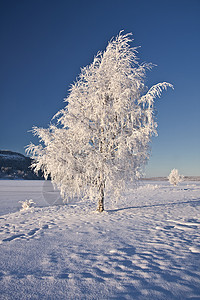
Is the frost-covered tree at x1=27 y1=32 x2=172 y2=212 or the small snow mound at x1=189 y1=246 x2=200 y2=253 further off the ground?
the frost-covered tree at x1=27 y1=32 x2=172 y2=212

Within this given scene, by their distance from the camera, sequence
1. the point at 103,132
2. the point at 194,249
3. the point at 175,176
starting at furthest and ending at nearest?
1. the point at 175,176
2. the point at 103,132
3. the point at 194,249

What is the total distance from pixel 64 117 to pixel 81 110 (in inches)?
35.3

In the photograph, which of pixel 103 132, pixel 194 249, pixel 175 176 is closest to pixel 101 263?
pixel 194 249

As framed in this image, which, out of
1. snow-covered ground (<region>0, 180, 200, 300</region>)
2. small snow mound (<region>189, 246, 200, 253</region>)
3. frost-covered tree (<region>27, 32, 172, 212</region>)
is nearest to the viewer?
snow-covered ground (<region>0, 180, 200, 300</region>)

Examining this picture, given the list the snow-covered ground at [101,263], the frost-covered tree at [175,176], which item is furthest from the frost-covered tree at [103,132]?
the frost-covered tree at [175,176]

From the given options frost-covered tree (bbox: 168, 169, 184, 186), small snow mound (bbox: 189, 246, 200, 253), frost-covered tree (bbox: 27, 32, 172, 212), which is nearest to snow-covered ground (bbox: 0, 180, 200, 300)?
small snow mound (bbox: 189, 246, 200, 253)

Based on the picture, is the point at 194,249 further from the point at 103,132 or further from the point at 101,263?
the point at 103,132

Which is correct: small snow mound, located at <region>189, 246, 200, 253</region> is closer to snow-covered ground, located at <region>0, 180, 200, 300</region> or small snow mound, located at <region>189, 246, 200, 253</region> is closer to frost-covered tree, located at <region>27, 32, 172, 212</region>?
snow-covered ground, located at <region>0, 180, 200, 300</region>

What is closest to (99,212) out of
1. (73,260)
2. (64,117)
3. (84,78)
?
(64,117)

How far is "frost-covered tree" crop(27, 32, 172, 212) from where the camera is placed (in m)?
8.62

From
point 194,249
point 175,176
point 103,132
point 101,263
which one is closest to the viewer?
point 101,263

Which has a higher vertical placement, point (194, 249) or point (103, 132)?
point (103, 132)

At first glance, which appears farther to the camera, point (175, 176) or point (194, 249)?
point (175, 176)

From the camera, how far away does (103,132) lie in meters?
9.48
